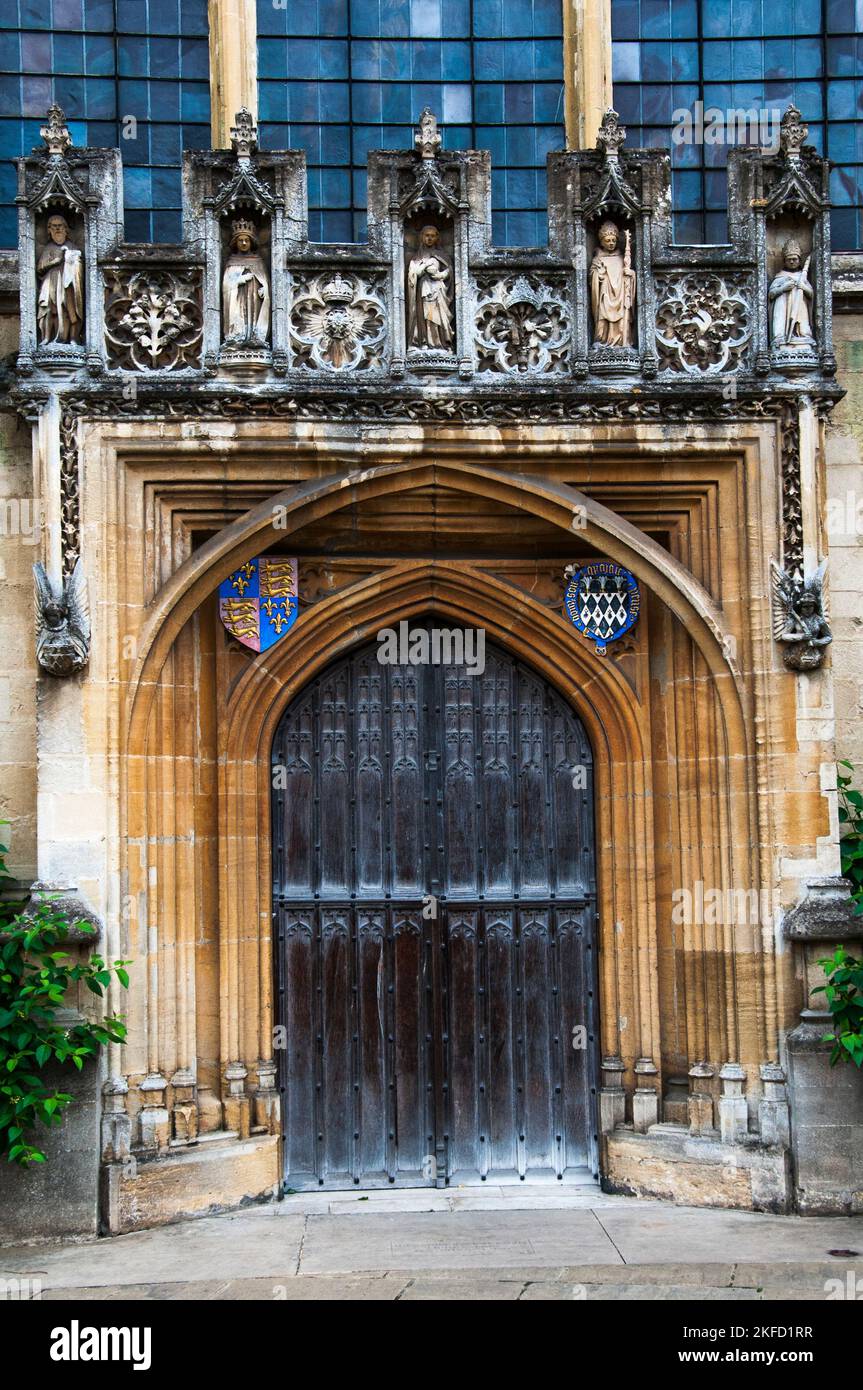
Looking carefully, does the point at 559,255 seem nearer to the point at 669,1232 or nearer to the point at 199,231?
the point at 199,231

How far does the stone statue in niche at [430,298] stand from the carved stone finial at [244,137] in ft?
3.81

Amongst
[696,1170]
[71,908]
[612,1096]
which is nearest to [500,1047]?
[612,1096]

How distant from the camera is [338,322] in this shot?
897cm

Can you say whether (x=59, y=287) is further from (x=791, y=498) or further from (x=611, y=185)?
(x=791, y=498)

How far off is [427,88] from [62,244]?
303 centimetres

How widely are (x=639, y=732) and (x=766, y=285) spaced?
9.61 feet

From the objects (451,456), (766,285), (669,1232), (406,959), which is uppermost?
(766,285)

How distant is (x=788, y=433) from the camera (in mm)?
9031

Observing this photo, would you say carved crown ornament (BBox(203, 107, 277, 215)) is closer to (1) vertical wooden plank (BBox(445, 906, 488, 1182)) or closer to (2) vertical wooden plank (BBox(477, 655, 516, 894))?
(2) vertical wooden plank (BBox(477, 655, 516, 894))

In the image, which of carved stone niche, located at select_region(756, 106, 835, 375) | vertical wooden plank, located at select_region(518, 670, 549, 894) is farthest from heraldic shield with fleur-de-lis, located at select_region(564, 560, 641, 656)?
carved stone niche, located at select_region(756, 106, 835, 375)

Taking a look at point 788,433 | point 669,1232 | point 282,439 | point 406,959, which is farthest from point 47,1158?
point 788,433

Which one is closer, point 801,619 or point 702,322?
point 801,619

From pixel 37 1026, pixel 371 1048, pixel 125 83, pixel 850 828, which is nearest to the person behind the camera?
pixel 37 1026

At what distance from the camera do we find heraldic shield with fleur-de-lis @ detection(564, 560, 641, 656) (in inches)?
383
